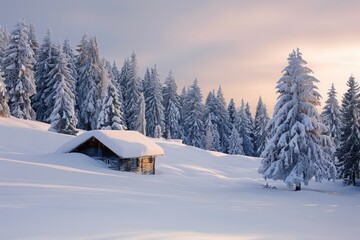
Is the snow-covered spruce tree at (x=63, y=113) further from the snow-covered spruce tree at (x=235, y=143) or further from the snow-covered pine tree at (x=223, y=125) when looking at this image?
the snow-covered pine tree at (x=223, y=125)

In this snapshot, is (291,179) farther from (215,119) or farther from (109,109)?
(215,119)

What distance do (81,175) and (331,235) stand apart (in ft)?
47.5

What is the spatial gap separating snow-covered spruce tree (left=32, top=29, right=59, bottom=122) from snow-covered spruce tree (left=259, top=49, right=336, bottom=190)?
3876cm

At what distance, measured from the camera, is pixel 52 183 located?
16906 millimetres

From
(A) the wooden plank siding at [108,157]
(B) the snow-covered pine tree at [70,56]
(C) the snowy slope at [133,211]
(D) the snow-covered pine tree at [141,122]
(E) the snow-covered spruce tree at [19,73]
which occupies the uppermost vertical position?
(B) the snow-covered pine tree at [70,56]

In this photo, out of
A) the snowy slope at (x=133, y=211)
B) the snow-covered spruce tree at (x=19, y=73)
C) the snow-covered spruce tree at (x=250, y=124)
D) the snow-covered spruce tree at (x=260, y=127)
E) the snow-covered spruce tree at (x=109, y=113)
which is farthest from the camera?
the snow-covered spruce tree at (x=250, y=124)

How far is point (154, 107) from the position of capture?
239ft

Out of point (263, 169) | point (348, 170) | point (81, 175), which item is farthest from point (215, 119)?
point (81, 175)

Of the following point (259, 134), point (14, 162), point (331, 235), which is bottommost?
point (331, 235)

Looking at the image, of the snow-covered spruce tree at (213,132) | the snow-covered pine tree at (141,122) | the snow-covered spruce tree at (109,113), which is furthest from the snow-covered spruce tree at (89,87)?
the snow-covered spruce tree at (213,132)

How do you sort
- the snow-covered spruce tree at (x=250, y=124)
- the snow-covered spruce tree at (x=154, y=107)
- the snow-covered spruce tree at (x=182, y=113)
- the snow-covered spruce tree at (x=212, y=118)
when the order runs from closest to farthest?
the snow-covered spruce tree at (x=154, y=107), the snow-covered spruce tree at (x=212, y=118), the snow-covered spruce tree at (x=182, y=113), the snow-covered spruce tree at (x=250, y=124)

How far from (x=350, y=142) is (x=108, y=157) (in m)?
24.4

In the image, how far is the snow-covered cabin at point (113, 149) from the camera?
2903cm

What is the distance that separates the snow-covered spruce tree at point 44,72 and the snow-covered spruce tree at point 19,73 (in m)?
5.63
